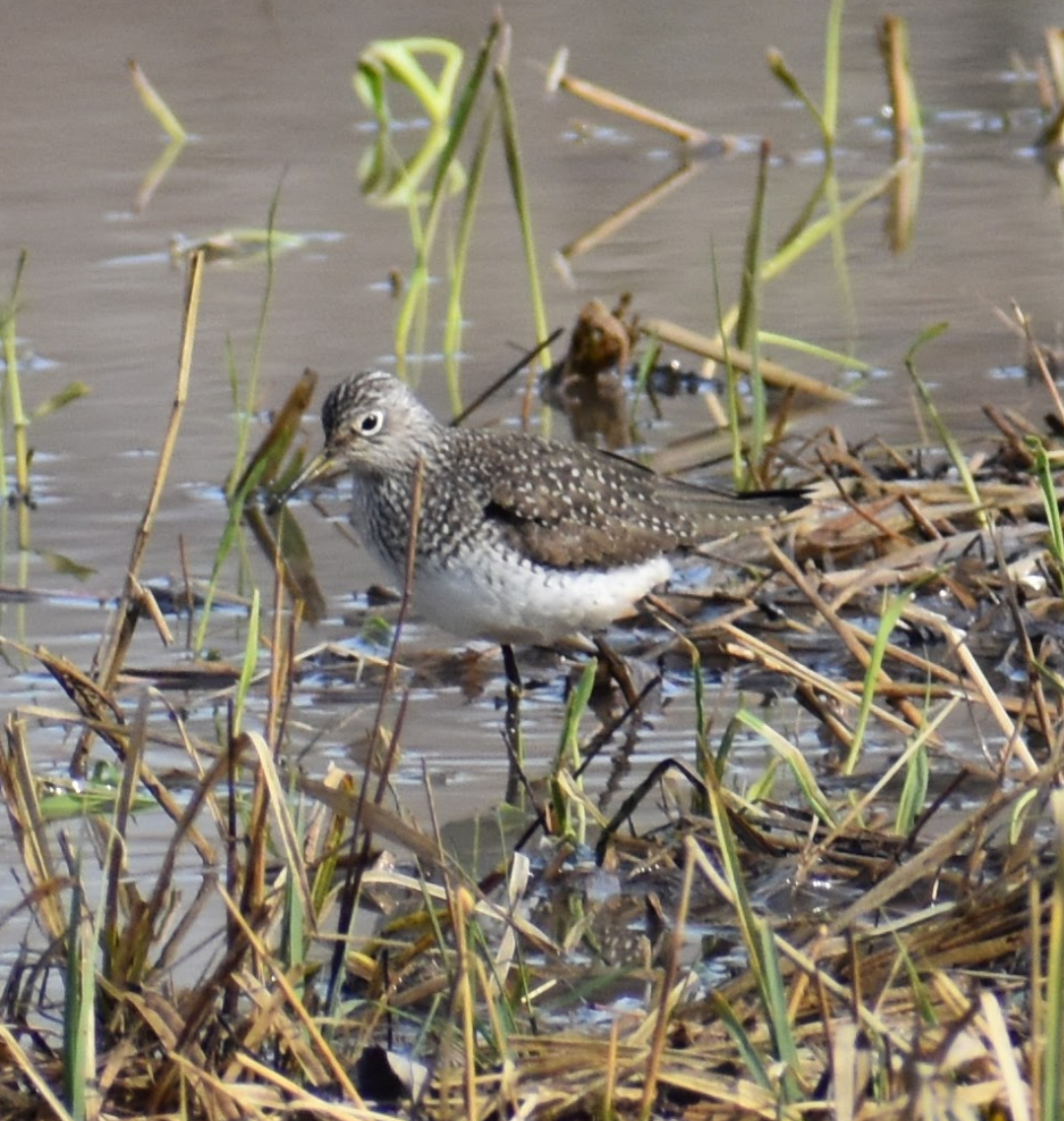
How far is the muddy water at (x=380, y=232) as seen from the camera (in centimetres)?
641

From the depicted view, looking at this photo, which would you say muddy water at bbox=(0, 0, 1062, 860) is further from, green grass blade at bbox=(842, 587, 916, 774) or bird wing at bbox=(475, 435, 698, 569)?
green grass blade at bbox=(842, 587, 916, 774)

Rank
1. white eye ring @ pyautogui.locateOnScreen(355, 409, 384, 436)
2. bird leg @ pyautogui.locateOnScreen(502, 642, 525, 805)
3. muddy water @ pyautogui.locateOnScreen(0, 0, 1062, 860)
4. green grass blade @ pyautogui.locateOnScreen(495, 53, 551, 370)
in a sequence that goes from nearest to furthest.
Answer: bird leg @ pyautogui.locateOnScreen(502, 642, 525, 805)
white eye ring @ pyautogui.locateOnScreen(355, 409, 384, 436)
muddy water @ pyautogui.locateOnScreen(0, 0, 1062, 860)
green grass blade @ pyautogui.locateOnScreen(495, 53, 551, 370)

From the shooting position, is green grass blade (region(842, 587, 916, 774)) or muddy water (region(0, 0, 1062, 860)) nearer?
green grass blade (region(842, 587, 916, 774))

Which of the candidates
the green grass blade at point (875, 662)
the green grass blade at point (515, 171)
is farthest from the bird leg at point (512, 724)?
the green grass blade at point (515, 171)

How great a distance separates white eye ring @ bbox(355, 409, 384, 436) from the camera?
5.79m

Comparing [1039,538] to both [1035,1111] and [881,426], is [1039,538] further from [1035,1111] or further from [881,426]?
[1035,1111]

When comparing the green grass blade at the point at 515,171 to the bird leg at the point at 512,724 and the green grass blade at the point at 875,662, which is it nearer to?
the bird leg at the point at 512,724

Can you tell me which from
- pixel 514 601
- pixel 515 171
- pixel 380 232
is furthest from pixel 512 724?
pixel 380 232

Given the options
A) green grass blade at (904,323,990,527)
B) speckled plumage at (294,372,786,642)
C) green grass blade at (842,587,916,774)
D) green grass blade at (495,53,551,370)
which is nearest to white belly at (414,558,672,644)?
speckled plumage at (294,372,786,642)

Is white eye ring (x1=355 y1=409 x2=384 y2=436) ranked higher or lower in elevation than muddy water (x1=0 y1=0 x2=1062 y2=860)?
higher

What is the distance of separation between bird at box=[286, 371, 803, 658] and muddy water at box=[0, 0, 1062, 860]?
0.30 meters

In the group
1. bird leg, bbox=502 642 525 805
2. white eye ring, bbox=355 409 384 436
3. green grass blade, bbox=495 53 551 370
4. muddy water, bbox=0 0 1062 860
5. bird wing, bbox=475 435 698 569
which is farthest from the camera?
green grass blade, bbox=495 53 551 370

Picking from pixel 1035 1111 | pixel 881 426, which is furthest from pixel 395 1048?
pixel 881 426

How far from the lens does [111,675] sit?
168 inches
